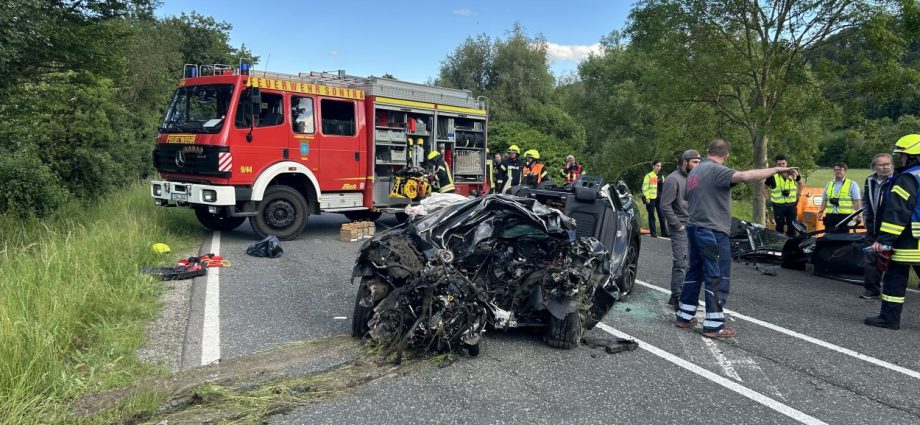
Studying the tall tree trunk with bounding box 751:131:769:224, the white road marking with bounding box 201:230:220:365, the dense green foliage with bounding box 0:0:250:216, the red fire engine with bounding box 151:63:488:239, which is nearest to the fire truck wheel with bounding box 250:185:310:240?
the red fire engine with bounding box 151:63:488:239

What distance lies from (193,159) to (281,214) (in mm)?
1576

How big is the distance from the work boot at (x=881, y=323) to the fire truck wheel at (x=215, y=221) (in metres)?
9.15

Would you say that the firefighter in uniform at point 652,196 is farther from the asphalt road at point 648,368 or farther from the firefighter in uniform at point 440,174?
the asphalt road at point 648,368

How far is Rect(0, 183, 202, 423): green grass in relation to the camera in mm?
3393

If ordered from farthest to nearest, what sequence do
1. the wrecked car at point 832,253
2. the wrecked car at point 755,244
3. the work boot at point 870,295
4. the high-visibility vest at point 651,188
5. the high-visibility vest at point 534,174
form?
1. the high-visibility vest at point 534,174
2. the high-visibility vest at point 651,188
3. the wrecked car at point 755,244
4. the wrecked car at point 832,253
5. the work boot at point 870,295

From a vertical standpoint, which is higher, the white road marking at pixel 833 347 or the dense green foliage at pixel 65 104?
the dense green foliage at pixel 65 104

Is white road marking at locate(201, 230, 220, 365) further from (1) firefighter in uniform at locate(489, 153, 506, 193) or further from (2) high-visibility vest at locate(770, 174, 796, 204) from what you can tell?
(2) high-visibility vest at locate(770, 174, 796, 204)

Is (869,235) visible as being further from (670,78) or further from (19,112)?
(19,112)

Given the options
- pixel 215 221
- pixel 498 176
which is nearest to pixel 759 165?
pixel 498 176

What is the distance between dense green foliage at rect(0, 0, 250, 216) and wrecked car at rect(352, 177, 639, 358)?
6546mm

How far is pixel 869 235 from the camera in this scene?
6.52 metres

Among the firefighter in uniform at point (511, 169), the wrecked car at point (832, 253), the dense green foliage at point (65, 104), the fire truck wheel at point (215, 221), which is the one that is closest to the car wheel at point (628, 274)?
the wrecked car at point (832, 253)

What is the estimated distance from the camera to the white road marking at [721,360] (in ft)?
13.9

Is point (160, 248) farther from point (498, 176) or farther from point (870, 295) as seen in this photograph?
point (870, 295)
